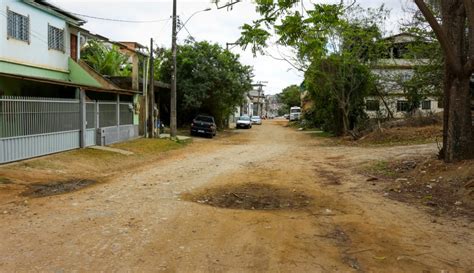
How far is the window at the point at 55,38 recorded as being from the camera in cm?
2172

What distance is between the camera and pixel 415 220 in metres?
7.98

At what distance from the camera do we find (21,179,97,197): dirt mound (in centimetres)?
1045

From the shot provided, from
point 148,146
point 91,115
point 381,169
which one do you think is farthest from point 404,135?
point 91,115

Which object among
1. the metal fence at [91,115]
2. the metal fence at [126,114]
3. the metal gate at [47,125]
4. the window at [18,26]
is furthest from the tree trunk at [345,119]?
the window at [18,26]

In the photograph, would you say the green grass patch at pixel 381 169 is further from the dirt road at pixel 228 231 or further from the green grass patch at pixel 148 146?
the green grass patch at pixel 148 146

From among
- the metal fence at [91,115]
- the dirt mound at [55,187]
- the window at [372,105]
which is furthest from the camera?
the window at [372,105]

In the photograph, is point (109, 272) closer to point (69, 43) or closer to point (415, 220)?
point (415, 220)

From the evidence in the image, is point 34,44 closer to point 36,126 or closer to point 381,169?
point 36,126

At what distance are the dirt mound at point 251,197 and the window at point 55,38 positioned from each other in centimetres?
1447

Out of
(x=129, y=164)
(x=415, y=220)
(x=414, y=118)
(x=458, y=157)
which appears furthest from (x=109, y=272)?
(x=414, y=118)

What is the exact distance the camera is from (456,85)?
12.2 meters

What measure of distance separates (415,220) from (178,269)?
4.61 metres

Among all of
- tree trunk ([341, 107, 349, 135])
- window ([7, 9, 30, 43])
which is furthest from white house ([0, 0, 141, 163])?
tree trunk ([341, 107, 349, 135])

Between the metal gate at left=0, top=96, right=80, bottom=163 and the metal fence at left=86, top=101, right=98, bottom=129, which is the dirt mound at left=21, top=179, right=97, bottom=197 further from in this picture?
the metal fence at left=86, top=101, right=98, bottom=129
